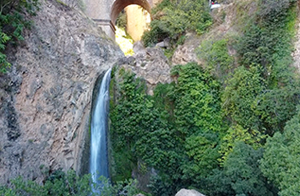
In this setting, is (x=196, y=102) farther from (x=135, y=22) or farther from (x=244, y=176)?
(x=135, y=22)

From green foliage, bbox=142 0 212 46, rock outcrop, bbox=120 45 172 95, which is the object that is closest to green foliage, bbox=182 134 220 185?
rock outcrop, bbox=120 45 172 95

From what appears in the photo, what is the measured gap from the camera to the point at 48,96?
33.2 feet

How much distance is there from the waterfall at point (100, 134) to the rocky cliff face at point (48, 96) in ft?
1.31

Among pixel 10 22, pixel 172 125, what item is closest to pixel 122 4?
pixel 10 22

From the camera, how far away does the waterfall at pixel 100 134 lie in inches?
442

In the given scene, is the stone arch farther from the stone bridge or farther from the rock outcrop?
the rock outcrop

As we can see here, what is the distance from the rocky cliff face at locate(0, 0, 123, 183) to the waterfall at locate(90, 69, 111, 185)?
1.31 ft

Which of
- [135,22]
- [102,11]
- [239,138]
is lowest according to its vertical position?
[239,138]

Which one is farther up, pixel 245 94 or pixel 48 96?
pixel 48 96

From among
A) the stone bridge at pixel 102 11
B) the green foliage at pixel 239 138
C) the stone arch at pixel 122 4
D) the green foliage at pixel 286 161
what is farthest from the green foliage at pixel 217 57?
the stone arch at pixel 122 4

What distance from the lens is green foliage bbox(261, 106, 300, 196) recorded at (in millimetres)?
5789

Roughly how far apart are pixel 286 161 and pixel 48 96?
A: 9.32 meters

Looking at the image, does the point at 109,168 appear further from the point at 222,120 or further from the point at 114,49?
the point at 114,49

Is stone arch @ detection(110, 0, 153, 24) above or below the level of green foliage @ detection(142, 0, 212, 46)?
above
